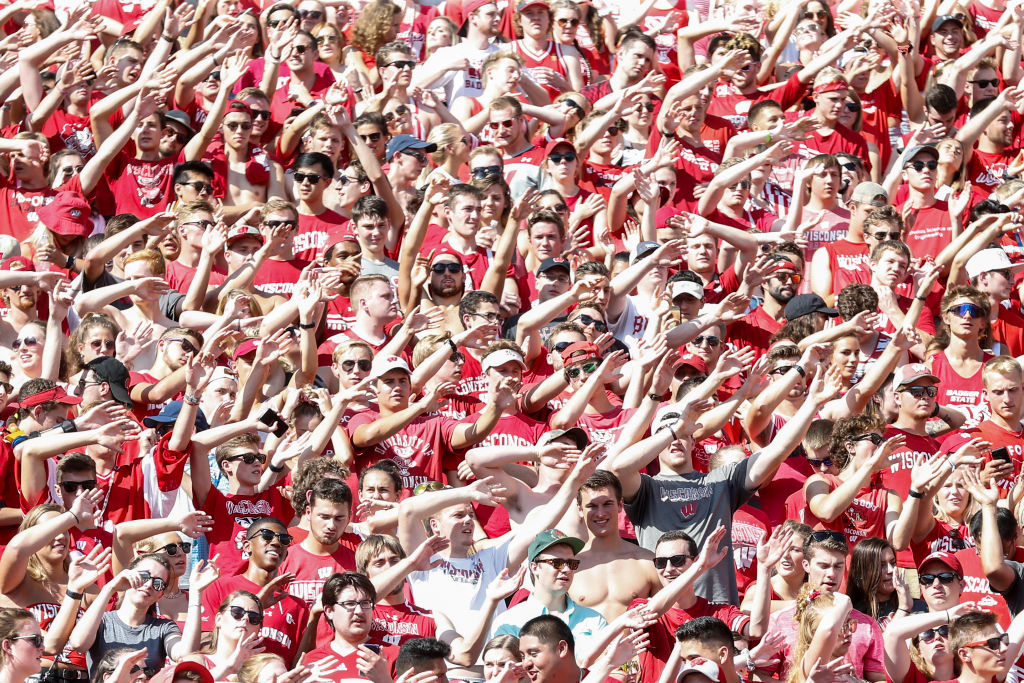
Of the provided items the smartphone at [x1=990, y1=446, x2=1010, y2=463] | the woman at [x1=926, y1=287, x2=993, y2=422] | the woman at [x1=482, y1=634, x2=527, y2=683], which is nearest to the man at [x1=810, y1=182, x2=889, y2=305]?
the woman at [x1=926, y1=287, x2=993, y2=422]

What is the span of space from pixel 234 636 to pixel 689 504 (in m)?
2.74

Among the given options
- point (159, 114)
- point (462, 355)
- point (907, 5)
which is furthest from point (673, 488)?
point (907, 5)

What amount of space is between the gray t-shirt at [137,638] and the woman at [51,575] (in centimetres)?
10

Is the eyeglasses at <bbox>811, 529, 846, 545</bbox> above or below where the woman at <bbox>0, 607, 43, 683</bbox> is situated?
below

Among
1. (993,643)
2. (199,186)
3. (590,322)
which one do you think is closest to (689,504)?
(590,322)

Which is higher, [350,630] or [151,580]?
[151,580]

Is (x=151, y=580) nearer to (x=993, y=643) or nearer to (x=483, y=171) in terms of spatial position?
(x=993, y=643)

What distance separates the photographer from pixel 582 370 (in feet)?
36.8

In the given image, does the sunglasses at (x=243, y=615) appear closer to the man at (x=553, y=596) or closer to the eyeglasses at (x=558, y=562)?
the man at (x=553, y=596)

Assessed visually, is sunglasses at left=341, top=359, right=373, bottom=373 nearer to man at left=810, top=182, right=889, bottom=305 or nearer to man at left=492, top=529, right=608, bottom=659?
man at left=492, top=529, right=608, bottom=659

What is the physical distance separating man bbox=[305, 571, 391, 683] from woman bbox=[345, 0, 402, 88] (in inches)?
279

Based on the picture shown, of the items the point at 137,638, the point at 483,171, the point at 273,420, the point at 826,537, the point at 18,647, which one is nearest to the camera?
the point at 18,647

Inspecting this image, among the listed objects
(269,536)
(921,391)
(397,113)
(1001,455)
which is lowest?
(1001,455)

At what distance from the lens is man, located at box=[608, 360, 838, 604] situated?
10422 millimetres
